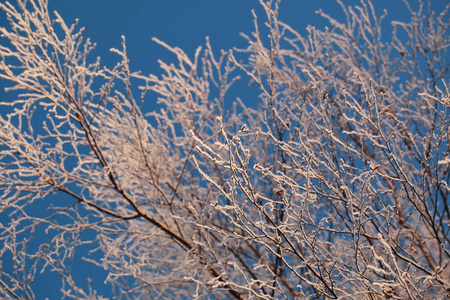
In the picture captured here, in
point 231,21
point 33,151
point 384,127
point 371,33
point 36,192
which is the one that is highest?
point 231,21

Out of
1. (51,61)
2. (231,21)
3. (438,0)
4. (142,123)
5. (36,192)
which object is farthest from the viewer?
(231,21)

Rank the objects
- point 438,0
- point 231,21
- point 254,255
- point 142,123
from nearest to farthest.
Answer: point 142,123 < point 254,255 < point 438,0 < point 231,21

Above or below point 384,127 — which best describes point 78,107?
below

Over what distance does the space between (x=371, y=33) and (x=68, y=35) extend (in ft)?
11.2

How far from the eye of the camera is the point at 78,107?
276 centimetres

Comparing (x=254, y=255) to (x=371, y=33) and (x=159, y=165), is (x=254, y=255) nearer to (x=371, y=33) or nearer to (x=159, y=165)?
(x=159, y=165)

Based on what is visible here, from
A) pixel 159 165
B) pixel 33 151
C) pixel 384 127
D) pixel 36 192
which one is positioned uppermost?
pixel 384 127

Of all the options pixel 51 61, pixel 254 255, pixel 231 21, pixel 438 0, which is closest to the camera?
pixel 51 61

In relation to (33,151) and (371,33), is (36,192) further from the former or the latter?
(371,33)

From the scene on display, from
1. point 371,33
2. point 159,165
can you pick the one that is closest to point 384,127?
point 371,33

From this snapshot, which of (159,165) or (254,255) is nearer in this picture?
(159,165)

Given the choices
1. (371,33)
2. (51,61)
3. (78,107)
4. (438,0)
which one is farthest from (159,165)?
(438,0)

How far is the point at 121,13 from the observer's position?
55.6 feet

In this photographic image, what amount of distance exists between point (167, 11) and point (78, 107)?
15.4m
